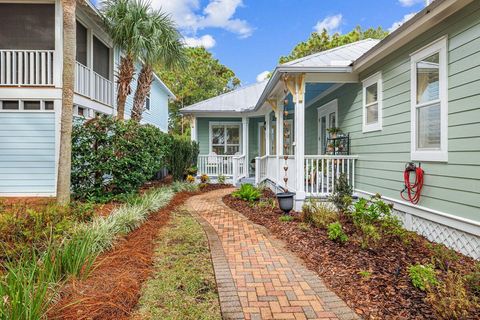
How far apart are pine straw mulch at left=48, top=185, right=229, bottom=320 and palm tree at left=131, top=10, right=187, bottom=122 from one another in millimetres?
7258

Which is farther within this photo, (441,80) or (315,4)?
(315,4)

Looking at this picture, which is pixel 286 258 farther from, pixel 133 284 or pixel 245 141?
pixel 245 141

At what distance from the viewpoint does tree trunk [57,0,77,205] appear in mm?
5965

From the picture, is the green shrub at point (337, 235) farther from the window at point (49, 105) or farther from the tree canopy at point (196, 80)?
the tree canopy at point (196, 80)

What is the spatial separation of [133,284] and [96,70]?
406 inches

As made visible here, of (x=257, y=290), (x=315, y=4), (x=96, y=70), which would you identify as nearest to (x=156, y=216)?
(x=257, y=290)

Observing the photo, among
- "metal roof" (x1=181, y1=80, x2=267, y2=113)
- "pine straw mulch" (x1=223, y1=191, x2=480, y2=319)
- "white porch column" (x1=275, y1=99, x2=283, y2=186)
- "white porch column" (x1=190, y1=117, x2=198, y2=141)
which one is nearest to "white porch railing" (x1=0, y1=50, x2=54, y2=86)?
"metal roof" (x1=181, y1=80, x2=267, y2=113)

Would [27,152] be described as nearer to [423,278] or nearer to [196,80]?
[423,278]

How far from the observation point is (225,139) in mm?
14602

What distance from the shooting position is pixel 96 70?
11.3 meters

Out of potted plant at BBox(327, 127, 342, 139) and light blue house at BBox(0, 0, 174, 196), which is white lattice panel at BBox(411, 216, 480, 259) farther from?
light blue house at BBox(0, 0, 174, 196)

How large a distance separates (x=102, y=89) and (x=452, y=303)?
38.7 feet

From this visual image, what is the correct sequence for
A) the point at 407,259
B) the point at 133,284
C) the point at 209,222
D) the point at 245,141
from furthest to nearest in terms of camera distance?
the point at 245,141 → the point at 209,222 → the point at 407,259 → the point at 133,284

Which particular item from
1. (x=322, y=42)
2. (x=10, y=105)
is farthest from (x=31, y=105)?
(x=322, y=42)
